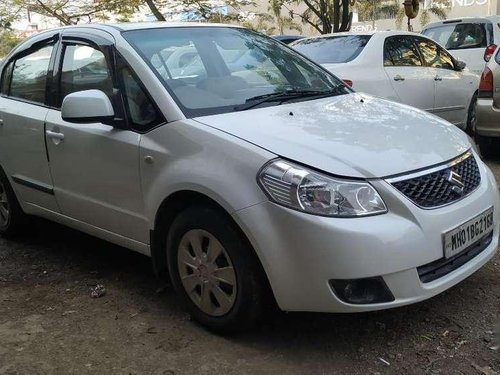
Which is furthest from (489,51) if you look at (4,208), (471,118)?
Answer: (4,208)

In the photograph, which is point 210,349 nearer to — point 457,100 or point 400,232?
point 400,232

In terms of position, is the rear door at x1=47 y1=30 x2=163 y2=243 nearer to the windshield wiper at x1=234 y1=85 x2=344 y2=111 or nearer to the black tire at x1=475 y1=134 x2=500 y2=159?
the windshield wiper at x1=234 y1=85 x2=344 y2=111

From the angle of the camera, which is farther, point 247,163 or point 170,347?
point 170,347

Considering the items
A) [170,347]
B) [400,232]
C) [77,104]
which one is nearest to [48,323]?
[170,347]

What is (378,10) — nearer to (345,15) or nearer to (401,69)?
(345,15)

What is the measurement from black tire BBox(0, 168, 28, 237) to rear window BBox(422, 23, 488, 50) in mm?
8598

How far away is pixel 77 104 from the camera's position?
3.32 metres

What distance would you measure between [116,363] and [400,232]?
1.48 meters

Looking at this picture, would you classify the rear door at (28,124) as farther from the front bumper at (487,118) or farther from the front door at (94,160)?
the front bumper at (487,118)

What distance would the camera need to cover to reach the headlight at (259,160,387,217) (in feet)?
8.63

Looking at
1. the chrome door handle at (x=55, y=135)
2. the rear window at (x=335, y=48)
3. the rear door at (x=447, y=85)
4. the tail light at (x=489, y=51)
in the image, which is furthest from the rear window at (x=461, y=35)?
the chrome door handle at (x=55, y=135)

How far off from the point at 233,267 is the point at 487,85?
4586 millimetres

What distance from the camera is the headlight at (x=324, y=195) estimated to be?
2.63 m

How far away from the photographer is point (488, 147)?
6.86m
